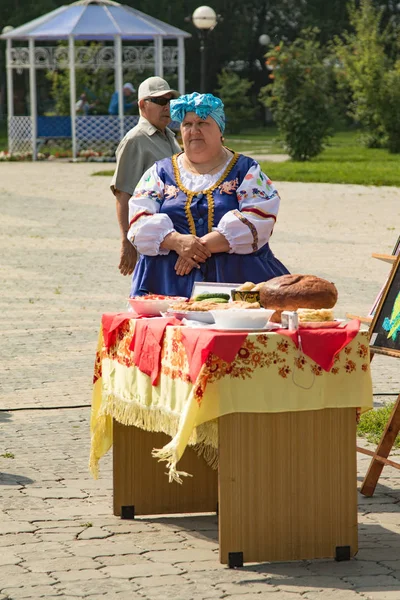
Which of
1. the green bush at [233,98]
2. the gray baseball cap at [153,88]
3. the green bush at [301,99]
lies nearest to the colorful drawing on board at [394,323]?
the gray baseball cap at [153,88]

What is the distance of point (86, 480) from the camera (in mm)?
6297

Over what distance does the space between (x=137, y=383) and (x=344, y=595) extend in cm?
128

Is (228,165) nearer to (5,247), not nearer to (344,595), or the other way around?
(344,595)

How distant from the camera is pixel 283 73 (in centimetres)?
3191

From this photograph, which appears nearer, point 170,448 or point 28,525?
point 170,448

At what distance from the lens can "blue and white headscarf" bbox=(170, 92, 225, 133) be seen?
576 cm

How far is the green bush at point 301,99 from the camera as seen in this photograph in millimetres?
31547

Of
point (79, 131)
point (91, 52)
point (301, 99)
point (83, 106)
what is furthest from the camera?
point (83, 106)

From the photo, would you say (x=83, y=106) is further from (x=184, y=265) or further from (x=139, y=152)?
(x=184, y=265)

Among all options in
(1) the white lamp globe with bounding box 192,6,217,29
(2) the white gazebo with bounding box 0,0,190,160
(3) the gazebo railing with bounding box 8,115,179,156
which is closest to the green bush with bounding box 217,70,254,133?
(2) the white gazebo with bounding box 0,0,190,160

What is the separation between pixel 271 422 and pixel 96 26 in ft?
97.9

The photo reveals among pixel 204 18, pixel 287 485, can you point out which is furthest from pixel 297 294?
pixel 204 18

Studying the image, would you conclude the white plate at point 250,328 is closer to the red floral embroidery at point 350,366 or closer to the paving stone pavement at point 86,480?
the red floral embroidery at point 350,366

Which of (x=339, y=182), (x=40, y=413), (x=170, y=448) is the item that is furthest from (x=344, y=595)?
(x=339, y=182)
